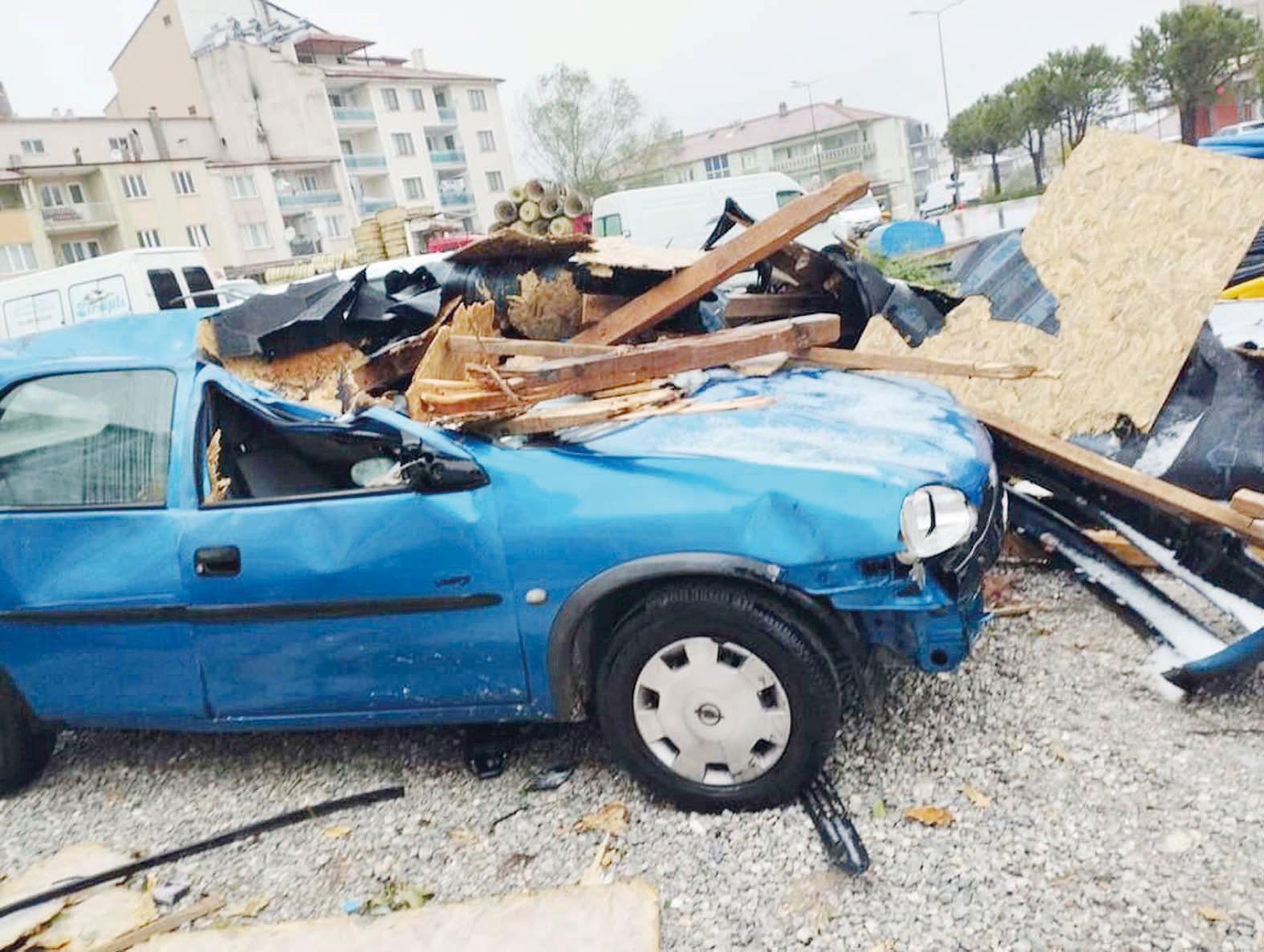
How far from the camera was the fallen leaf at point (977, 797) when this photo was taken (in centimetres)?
283

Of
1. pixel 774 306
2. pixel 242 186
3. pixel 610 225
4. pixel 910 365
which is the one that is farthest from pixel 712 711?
pixel 242 186

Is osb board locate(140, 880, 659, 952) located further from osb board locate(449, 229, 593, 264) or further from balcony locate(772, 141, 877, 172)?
balcony locate(772, 141, 877, 172)

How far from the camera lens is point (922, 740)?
3.18 m

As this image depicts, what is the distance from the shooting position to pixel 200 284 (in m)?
15.7

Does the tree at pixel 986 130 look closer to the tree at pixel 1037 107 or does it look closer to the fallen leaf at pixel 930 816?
the tree at pixel 1037 107

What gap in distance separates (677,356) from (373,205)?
50611 mm

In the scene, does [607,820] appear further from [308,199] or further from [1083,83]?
[308,199]

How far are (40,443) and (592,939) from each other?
2559 mm

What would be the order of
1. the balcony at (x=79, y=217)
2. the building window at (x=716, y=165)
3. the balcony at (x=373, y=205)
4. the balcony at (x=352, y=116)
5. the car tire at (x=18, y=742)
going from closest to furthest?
the car tire at (x=18, y=742), the balcony at (x=79, y=217), the balcony at (x=352, y=116), the balcony at (x=373, y=205), the building window at (x=716, y=165)

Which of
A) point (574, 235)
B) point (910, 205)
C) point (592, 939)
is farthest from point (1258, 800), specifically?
point (910, 205)

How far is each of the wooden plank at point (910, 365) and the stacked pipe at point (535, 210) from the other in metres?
3.57

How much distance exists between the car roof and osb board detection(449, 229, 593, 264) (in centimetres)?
145

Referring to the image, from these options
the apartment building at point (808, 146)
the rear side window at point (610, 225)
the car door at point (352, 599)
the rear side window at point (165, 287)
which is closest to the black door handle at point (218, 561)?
the car door at point (352, 599)

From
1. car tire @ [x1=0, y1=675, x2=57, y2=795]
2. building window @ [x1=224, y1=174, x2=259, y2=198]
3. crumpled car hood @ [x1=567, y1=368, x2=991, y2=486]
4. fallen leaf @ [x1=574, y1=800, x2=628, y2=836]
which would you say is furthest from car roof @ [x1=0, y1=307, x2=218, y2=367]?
building window @ [x1=224, y1=174, x2=259, y2=198]
